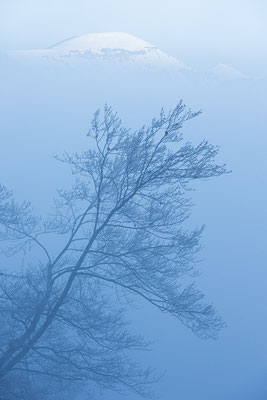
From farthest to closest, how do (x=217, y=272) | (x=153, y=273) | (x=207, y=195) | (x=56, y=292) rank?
(x=207, y=195)
(x=217, y=272)
(x=56, y=292)
(x=153, y=273)

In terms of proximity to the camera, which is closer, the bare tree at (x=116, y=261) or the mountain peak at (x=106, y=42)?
the bare tree at (x=116, y=261)

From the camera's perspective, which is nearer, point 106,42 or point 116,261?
point 116,261

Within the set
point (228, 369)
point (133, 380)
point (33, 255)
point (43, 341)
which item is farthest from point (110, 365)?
point (33, 255)

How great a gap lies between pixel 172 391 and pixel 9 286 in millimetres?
3225

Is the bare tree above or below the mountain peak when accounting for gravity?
below

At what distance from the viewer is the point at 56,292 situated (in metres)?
4.22

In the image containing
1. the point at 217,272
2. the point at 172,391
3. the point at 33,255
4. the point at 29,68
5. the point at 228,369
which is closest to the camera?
the point at 172,391

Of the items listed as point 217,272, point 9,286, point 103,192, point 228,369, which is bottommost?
point 9,286

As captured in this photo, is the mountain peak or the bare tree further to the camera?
the mountain peak

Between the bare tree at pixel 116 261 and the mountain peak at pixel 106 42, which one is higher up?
the mountain peak at pixel 106 42

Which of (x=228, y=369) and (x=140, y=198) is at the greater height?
(x=228, y=369)

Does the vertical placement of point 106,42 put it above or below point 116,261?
above

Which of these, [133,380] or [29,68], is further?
[29,68]

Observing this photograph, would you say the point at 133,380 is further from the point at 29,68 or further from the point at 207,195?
the point at 29,68
